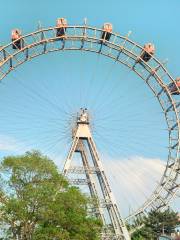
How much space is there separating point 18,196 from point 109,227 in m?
14.7

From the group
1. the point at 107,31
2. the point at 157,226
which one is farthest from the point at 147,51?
the point at 157,226

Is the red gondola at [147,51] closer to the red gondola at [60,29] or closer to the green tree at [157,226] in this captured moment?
the red gondola at [60,29]

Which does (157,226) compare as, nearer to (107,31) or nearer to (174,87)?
(174,87)

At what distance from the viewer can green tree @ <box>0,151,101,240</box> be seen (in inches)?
1296

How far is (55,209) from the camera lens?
33219 mm

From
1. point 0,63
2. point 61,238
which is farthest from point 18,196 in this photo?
point 0,63

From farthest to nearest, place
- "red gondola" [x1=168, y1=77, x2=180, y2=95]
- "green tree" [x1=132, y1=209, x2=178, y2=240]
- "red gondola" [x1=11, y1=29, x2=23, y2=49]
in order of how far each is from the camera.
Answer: "green tree" [x1=132, y1=209, x2=178, y2=240] → "red gondola" [x1=168, y1=77, x2=180, y2=95] → "red gondola" [x1=11, y1=29, x2=23, y2=49]

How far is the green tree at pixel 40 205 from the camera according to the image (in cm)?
3291

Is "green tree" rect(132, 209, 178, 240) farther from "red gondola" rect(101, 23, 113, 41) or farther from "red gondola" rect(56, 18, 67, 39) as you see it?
"red gondola" rect(56, 18, 67, 39)

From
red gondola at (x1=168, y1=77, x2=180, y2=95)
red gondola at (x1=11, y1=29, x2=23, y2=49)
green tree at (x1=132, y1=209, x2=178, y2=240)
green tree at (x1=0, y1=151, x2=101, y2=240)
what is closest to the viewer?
green tree at (x1=0, y1=151, x2=101, y2=240)

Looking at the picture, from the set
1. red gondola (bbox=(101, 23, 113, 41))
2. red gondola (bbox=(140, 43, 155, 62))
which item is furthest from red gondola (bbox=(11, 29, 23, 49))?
red gondola (bbox=(140, 43, 155, 62))

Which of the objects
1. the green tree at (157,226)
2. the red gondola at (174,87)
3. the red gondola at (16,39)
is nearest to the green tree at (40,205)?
the red gondola at (16,39)

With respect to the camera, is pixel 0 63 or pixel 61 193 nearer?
pixel 61 193

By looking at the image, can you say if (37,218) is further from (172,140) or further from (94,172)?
(172,140)
